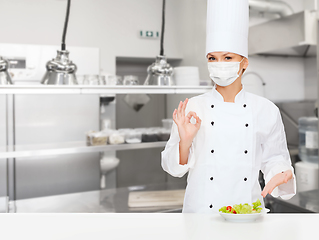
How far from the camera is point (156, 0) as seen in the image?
3398 mm

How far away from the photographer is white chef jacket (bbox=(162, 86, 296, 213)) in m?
1.36

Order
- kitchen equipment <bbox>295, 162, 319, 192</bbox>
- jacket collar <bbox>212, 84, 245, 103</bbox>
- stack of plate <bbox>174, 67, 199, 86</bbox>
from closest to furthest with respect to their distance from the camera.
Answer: jacket collar <bbox>212, 84, 245, 103</bbox>, stack of plate <bbox>174, 67, 199, 86</bbox>, kitchen equipment <bbox>295, 162, 319, 192</bbox>

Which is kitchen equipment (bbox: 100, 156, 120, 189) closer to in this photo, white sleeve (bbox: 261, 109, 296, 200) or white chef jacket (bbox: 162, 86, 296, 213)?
white chef jacket (bbox: 162, 86, 296, 213)

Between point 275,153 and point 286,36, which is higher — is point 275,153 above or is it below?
below

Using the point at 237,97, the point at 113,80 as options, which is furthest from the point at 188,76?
the point at 237,97

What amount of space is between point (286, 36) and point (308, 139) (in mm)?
927

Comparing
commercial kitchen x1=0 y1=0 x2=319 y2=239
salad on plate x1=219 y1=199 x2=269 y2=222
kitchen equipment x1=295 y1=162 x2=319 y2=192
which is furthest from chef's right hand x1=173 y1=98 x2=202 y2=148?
kitchen equipment x1=295 y1=162 x2=319 y2=192

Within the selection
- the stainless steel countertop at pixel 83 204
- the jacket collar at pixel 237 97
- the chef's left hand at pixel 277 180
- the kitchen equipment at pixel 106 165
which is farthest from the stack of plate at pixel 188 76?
the chef's left hand at pixel 277 180

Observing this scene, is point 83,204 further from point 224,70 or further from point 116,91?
point 224,70

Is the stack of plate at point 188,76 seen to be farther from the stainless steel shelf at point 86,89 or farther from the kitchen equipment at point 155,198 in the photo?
the kitchen equipment at point 155,198

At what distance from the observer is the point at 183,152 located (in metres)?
1.30

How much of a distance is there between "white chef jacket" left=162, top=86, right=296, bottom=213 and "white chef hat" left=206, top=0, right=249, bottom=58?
22cm

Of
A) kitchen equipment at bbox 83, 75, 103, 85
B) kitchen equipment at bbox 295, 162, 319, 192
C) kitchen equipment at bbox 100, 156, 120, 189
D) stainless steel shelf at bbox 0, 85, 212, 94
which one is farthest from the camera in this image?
kitchen equipment at bbox 100, 156, 120, 189

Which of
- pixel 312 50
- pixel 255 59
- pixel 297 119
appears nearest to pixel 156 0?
pixel 255 59
